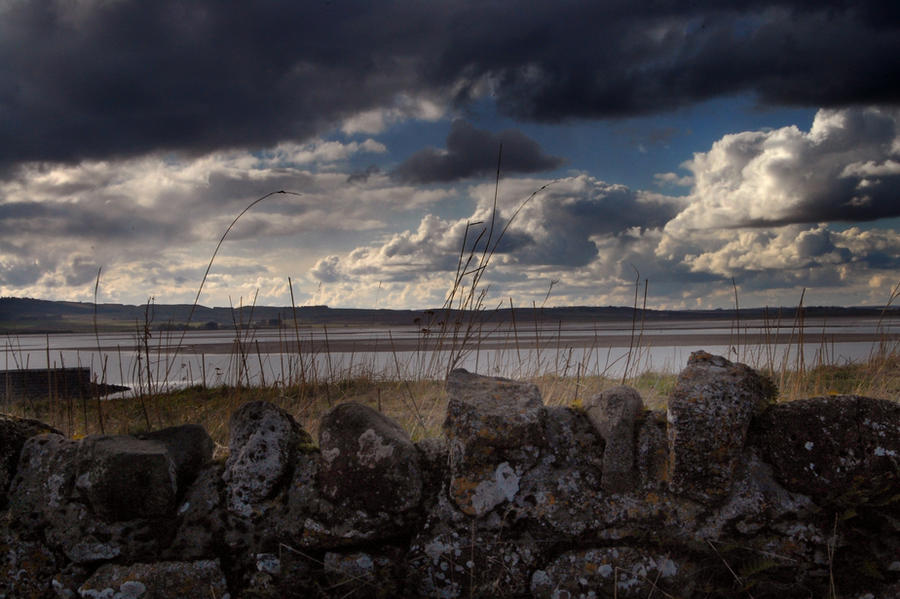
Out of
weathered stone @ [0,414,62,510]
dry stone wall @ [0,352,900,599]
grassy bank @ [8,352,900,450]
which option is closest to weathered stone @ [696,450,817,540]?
dry stone wall @ [0,352,900,599]

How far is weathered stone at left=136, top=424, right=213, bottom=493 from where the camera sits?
2.20m

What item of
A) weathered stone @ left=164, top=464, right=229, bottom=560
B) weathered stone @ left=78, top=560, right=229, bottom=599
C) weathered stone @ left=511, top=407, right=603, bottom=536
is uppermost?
weathered stone @ left=511, top=407, right=603, bottom=536

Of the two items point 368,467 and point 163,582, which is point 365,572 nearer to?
point 368,467

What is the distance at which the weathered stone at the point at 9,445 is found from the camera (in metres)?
2.20

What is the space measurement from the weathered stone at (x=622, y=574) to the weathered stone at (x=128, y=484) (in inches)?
55.9

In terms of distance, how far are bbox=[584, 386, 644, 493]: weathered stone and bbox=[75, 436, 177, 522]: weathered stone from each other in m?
1.56

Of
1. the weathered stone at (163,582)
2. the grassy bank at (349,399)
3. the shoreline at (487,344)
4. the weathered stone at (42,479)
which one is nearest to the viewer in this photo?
the weathered stone at (163,582)

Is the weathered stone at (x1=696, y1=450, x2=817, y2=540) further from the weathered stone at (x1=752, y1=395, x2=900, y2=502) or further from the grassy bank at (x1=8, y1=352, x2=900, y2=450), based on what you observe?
the grassy bank at (x1=8, y1=352, x2=900, y2=450)

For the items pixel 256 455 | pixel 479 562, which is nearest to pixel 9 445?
pixel 256 455

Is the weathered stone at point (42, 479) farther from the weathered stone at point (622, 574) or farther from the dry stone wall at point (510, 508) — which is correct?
the weathered stone at point (622, 574)

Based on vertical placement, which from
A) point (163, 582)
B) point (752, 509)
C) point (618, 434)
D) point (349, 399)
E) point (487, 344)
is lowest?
point (163, 582)

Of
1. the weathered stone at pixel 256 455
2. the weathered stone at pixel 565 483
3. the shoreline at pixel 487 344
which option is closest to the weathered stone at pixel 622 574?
the weathered stone at pixel 565 483

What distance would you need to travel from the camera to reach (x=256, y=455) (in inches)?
81.3

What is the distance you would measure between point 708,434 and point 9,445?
2582 millimetres
